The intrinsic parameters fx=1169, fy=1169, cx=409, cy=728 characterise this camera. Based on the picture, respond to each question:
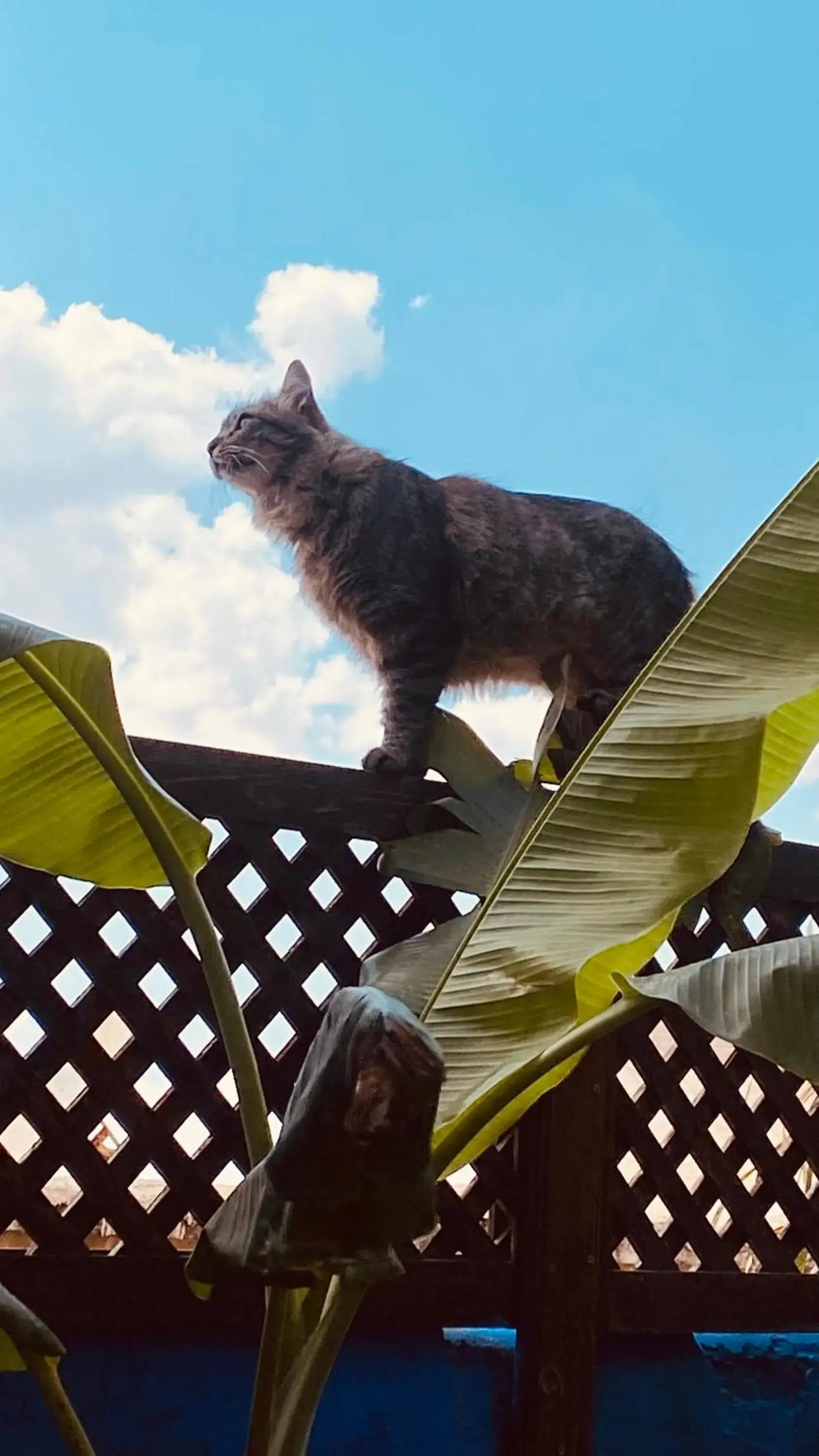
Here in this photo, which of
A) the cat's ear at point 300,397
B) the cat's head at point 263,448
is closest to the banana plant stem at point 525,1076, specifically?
the cat's head at point 263,448

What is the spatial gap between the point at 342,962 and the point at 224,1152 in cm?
25

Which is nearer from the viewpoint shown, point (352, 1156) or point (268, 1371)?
point (352, 1156)

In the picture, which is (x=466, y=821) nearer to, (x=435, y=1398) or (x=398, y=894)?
(x=398, y=894)

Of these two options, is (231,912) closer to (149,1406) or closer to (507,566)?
(149,1406)

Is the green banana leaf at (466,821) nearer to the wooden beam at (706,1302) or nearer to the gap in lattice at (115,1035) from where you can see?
the gap in lattice at (115,1035)

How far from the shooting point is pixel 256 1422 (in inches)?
30.1

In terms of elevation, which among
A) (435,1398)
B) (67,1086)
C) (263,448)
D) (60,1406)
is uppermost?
(263,448)

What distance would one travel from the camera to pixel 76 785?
2.96 feet

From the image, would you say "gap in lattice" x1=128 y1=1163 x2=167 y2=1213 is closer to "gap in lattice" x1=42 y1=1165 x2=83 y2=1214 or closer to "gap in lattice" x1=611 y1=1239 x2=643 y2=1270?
"gap in lattice" x1=42 y1=1165 x2=83 y2=1214

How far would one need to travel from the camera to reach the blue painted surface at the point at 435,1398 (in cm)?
114

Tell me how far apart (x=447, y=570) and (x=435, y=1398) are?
1034mm

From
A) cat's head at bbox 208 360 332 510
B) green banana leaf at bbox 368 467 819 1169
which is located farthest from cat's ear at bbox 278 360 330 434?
green banana leaf at bbox 368 467 819 1169

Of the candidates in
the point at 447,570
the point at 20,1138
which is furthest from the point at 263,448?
the point at 20,1138

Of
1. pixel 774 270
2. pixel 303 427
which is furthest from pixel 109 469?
pixel 774 270
